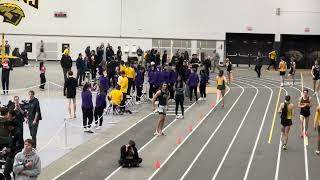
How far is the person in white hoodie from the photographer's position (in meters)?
11.4

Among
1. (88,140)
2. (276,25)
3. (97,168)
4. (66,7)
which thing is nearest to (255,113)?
(88,140)

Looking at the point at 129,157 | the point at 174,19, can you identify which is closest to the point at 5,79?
the point at 129,157

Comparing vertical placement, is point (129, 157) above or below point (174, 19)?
below

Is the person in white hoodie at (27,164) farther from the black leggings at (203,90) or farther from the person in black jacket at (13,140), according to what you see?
the black leggings at (203,90)

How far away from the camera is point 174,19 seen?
161 feet

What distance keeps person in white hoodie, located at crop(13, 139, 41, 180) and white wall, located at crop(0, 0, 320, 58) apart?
38.1 metres

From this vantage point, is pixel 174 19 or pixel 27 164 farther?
pixel 174 19

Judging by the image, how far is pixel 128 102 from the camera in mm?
27281

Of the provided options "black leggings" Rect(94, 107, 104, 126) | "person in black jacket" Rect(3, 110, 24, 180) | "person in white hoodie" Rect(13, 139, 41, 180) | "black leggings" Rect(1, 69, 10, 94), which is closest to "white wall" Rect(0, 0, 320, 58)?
"black leggings" Rect(1, 69, 10, 94)

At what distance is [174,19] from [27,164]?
38474 millimetres

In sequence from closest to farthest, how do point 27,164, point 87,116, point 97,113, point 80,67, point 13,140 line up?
point 27,164, point 13,140, point 87,116, point 97,113, point 80,67

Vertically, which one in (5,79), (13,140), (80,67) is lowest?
(13,140)

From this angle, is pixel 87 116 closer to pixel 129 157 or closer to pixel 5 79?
pixel 129 157

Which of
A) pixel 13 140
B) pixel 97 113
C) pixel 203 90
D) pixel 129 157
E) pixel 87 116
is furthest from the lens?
pixel 203 90
